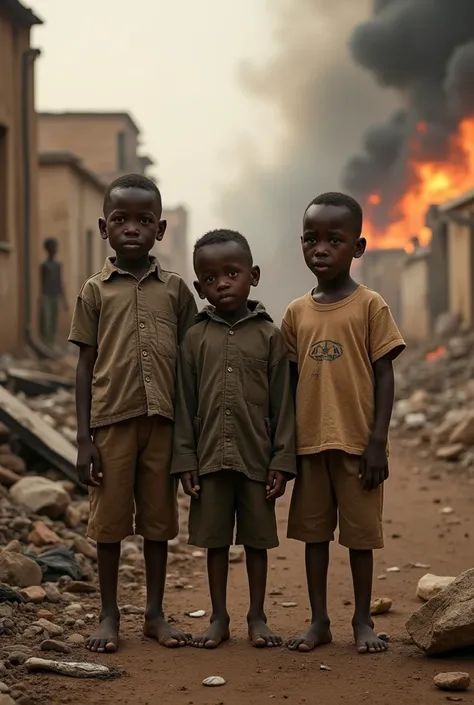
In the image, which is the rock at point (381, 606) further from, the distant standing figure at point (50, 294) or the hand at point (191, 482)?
the distant standing figure at point (50, 294)

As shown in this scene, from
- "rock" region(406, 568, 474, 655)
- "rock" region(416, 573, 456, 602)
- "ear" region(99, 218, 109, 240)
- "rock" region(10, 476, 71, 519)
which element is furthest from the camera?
"rock" region(10, 476, 71, 519)

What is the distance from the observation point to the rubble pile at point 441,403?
8.34 metres

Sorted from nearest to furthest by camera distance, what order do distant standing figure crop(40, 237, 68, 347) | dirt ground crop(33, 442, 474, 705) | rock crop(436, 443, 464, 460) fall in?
dirt ground crop(33, 442, 474, 705), rock crop(436, 443, 464, 460), distant standing figure crop(40, 237, 68, 347)

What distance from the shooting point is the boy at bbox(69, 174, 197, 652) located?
339cm

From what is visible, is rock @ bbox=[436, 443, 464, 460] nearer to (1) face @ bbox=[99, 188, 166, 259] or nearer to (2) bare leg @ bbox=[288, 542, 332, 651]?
(2) bare leg @ bbox=[288, 542, 332, 651]

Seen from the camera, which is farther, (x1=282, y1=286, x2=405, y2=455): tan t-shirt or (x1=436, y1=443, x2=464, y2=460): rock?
(x1=436, y1=443, x2=464, y2=460): rock

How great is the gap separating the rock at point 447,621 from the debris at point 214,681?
0.76 meters

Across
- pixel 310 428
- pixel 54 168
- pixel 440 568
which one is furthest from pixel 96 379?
pixel 54 168

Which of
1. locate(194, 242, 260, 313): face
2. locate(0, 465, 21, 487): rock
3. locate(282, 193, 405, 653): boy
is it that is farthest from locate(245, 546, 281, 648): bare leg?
locate(0, 465, 21, 487): rock

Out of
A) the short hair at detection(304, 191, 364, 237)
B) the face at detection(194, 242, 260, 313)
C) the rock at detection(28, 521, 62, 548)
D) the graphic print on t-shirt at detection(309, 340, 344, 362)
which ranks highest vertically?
the short hair at detection(304, 191, 364, 237)

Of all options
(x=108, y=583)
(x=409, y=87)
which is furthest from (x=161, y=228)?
(x=409, y=87)

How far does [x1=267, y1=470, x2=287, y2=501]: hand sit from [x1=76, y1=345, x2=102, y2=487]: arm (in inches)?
25.1

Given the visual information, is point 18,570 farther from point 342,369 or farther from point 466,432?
point 466,432

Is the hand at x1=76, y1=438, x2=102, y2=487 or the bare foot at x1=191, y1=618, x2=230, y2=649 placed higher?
the hand at x1=76, y1=438, x2=102, y2=487
